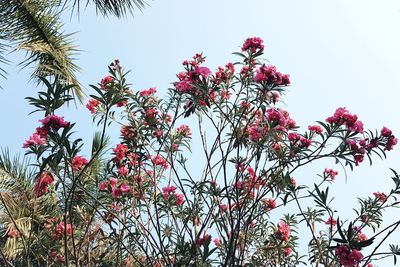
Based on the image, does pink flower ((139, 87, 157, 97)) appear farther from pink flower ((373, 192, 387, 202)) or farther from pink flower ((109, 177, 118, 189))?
pink flower ((373, 192, 387, 202))

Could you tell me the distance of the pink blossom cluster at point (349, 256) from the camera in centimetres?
217

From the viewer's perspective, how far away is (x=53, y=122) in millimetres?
2461

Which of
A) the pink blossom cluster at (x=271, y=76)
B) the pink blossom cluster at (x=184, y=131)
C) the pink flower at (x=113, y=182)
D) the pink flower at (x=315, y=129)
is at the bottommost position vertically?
the pink flower at (x=113, y=182)

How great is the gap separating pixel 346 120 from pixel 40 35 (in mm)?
5123

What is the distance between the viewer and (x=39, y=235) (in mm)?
3912

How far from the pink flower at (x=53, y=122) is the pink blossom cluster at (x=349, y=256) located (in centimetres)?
157

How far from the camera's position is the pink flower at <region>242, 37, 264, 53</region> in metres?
3.55

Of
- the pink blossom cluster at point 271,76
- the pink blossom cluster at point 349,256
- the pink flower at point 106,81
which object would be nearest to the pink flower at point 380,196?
the pink blossom cluster at point 271,76

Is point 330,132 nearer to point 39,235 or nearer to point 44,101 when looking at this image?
point 44,101

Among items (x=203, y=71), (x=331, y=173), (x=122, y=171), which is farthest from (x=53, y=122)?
(x=331, y=173)

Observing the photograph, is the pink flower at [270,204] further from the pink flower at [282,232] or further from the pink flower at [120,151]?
the pink flower at [120,151]

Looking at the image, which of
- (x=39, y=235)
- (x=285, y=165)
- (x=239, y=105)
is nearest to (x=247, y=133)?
(x=239, y=105)

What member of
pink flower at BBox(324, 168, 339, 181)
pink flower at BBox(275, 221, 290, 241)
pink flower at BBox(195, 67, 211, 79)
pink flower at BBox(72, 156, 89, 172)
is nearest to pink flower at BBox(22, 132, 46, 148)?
pink flower at BBox(72, 156, 89, 172)

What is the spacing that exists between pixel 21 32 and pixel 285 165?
4868 mm
